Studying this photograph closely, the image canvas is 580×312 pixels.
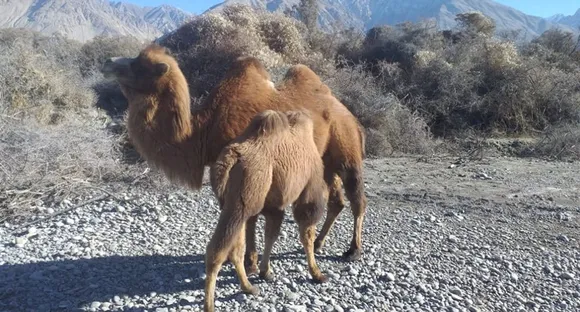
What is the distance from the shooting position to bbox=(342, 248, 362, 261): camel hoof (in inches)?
247

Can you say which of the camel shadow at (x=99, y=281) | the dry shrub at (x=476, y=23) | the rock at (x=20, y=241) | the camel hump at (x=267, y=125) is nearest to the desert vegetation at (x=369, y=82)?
the dry shrub at (x=476, y=23)

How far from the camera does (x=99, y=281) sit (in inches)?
213

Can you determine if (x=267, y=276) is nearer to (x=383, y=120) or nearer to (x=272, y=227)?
(x=272, y=227)

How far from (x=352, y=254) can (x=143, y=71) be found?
304cm

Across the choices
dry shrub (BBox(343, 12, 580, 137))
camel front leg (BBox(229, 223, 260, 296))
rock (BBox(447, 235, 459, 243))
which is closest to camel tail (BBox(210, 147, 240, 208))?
camel front leg (BBox(229, 223, 260, 296))

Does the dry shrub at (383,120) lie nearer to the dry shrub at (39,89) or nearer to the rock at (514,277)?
the dry shrub at (39,89)

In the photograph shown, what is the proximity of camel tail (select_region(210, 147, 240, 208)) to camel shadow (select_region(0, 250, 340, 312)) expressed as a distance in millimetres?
1213

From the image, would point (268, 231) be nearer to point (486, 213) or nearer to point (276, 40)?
point (486, 213)

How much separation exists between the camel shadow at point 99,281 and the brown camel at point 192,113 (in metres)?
0.70

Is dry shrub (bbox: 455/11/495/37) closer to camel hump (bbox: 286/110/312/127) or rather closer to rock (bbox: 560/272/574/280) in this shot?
rock (bbox: 560/272/574/280)

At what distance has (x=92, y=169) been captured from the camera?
9.18 m

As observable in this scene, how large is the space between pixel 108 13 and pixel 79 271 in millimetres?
99795

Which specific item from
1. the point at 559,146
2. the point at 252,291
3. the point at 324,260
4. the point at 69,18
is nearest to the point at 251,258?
the point at 252,291

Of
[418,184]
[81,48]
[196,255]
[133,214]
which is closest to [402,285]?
[196,255]
